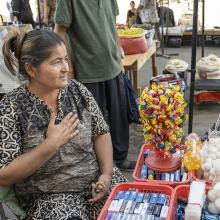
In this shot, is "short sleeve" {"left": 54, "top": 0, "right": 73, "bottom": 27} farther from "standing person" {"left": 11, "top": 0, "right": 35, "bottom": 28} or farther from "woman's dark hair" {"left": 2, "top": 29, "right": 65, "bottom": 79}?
"standing person" {"left": 11, "top": 0, "right": 35, "bottom": 28}

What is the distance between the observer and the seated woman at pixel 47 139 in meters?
1.30

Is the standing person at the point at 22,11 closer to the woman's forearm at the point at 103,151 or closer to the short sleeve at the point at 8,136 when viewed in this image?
the woman's forearm at the point at 103,151

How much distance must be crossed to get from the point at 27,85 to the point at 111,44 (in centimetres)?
100

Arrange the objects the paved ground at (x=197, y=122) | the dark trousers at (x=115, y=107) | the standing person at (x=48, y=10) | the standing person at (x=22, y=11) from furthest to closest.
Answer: the standing person at (x=22, y=11) < the standing person at (x=48, y=10) < the paved ground at (x=197, y=122) < the dark trousers at (x=115, y=107)

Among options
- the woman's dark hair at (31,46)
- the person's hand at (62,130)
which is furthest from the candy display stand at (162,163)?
the woman's dark hair at (31,46)

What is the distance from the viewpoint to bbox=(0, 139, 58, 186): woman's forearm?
1281 millimetres

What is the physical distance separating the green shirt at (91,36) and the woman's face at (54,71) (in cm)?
81

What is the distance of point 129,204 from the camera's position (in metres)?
1.14

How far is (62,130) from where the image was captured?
1326 millimetres

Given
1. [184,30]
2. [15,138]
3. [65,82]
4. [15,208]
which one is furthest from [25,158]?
[184,30]

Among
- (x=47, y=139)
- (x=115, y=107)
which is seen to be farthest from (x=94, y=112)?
(x=115, y=107)

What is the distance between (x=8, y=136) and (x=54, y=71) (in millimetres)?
307

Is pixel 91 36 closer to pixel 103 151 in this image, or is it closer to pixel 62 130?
pixel 103 151

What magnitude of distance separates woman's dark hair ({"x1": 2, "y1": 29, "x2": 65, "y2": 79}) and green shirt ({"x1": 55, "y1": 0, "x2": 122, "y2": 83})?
76 centimetres
